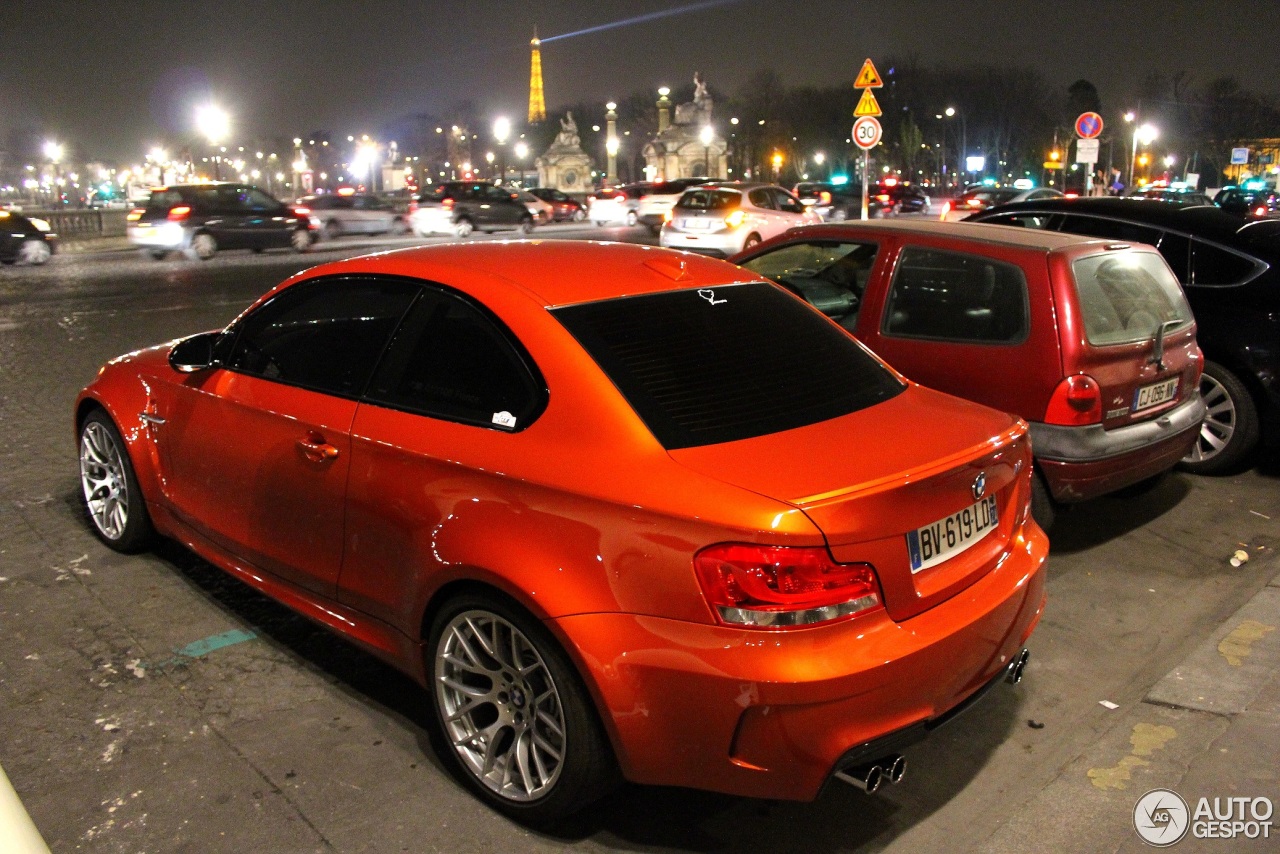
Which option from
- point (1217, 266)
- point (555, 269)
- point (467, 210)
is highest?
point (467, 210)

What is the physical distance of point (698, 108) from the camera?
294 feet

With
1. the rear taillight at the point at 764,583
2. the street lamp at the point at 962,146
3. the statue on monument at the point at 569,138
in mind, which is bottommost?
the rear taillight at the point at 764,583

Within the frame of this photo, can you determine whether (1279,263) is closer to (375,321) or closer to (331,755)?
(375,321)

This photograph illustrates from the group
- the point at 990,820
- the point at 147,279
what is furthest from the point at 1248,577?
the point at 147,279

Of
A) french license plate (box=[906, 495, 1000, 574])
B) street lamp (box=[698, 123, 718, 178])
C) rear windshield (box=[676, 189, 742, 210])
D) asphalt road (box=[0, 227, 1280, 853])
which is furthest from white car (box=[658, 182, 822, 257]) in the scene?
street lamp (box=[698, 123, 718, 178])

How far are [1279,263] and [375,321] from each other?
560 centimetres

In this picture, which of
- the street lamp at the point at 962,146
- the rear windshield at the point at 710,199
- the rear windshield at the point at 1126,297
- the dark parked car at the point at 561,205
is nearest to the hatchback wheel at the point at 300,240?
the rear windshield at the point at 710,199

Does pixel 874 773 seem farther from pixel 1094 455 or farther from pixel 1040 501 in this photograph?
pixel 1094 455

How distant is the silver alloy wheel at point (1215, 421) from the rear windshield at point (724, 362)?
13.1 ft

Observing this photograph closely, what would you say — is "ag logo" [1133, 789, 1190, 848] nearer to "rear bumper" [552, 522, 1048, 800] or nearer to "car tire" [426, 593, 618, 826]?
"rear bumper" [552, 522, 1048, 800]

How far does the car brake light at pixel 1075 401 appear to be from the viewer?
508 cm

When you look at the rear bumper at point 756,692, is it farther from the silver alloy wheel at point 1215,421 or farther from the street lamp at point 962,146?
the street lamp at point 962,146

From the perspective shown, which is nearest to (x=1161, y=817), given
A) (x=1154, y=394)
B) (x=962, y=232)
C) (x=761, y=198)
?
(x=1154, y=394)

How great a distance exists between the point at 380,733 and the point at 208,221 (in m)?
23.3
